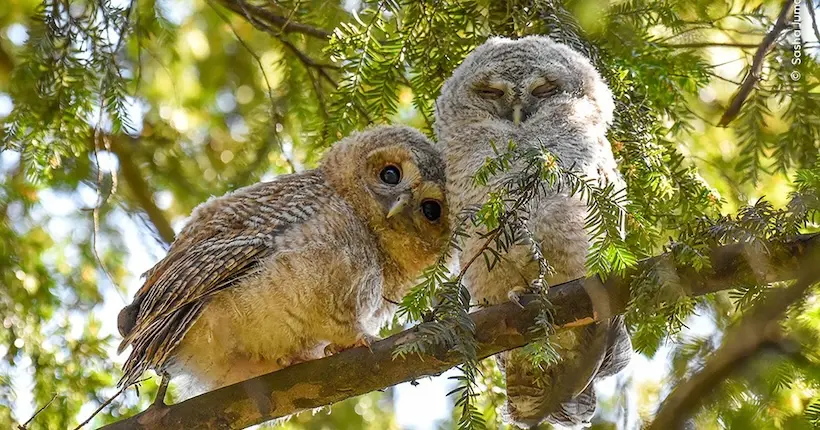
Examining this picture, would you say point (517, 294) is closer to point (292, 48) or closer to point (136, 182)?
point (292, 48)

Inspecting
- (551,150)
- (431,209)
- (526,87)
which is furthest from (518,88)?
(431,209)

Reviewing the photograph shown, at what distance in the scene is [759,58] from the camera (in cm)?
255

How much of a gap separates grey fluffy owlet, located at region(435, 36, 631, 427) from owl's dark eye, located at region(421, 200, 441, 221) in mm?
174

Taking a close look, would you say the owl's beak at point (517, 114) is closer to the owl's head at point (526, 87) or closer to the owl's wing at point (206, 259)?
the owl's head at point (526, 87)

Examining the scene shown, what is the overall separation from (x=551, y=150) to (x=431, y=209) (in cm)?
51

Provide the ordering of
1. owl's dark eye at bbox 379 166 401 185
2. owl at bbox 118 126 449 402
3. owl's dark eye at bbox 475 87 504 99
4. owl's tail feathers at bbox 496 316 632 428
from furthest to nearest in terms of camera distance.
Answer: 1. owl's dark eye at bbox 379 166 401 185
2. owl's dark eye at bbox 475 87 504 99
3. owl at bbox 118 126 449 402
4. owl's tail feathers at bbox 496 316 632 428

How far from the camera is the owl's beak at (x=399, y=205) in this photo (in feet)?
8.67

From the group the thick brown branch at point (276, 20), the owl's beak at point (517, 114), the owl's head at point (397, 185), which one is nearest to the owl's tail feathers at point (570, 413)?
the owl's head at point (397, 185)

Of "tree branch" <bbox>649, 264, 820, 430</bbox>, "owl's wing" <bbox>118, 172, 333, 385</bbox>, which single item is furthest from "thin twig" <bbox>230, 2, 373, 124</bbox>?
"tree branch" <bbox>649, 264, 820, 430</bbox>

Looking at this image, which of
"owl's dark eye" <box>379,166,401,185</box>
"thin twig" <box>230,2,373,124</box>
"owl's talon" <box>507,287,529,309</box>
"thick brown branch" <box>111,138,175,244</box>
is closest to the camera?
"owl's talon" <box>507,287,529,309</box>

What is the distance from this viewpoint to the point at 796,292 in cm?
107

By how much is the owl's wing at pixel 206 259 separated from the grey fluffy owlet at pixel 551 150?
19.3 inches

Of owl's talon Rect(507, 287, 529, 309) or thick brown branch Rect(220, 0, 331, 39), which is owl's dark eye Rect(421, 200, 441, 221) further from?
thick brown branch Rect(220, 0, 331, 39)

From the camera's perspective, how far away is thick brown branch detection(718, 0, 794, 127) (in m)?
2.48
